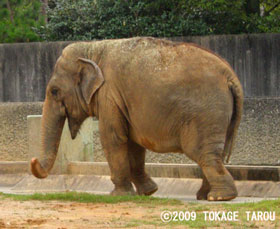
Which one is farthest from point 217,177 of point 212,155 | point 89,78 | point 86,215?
point 89,78

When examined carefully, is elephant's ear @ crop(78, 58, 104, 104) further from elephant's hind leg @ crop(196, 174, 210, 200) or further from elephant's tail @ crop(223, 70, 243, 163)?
elephant's hind leg @ crop(196, 174, 210, 200)

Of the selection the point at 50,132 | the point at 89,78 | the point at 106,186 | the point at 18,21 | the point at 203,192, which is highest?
the point at 89,78

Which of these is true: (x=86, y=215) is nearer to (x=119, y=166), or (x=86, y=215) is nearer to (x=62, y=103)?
(x=119, y=166)

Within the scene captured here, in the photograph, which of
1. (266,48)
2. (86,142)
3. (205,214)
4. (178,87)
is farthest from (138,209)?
(266,48)

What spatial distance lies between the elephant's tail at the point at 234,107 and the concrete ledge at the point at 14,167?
512cm

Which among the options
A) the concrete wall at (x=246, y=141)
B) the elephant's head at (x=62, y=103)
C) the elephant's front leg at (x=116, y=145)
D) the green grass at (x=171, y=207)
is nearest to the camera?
the green grass at (x=171, y=207)

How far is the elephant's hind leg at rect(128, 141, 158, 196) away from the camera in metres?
13.4

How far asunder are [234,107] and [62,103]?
272 centimetres

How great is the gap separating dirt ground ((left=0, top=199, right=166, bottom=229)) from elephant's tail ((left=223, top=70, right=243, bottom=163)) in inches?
67.4

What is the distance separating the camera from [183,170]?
1394 centimetres

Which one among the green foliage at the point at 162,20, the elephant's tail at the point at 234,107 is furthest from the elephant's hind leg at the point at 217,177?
the green foliage at the point at 162,20

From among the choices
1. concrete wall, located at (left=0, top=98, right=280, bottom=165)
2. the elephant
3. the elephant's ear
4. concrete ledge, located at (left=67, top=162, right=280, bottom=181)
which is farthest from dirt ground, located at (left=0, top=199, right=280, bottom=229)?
concrete wall, located at (left=0, top=98, right=280, bottom=165)

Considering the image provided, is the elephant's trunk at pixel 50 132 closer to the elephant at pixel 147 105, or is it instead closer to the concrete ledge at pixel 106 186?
the elephant at pixel 147 105

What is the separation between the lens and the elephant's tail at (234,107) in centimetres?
1227
